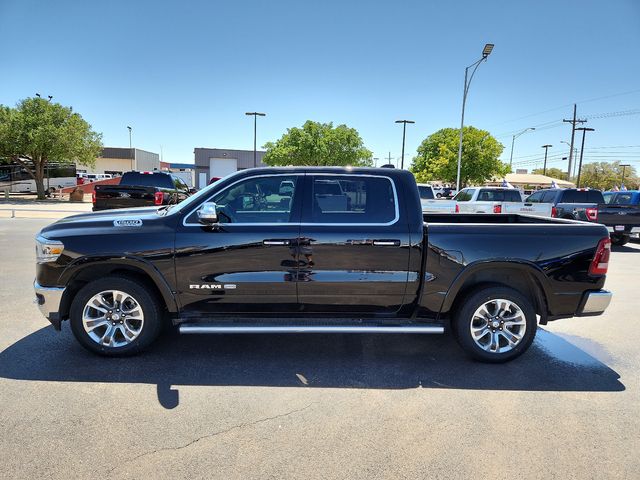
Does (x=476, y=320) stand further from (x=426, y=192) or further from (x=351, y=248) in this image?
(x=426, y=192)

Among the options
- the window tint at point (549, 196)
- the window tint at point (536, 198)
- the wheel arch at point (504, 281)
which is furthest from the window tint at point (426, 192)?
the wheel arch at point (504, 281)

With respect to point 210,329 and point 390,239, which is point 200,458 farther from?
point 390,239

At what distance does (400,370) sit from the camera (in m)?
4.02

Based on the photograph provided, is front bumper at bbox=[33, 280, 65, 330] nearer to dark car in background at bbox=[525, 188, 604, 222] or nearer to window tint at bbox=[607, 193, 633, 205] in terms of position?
dark car in background at bbox=[525, 188, 604, 222]

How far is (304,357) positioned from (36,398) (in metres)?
2.25

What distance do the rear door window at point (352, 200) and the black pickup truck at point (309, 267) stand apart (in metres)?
0.01

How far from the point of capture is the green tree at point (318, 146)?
43.8 m

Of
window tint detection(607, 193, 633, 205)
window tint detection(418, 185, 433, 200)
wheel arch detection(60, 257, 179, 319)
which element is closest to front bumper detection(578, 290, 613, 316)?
wheel arch detection(60, 257, 179, 319)

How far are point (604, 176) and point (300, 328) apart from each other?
97.9 m

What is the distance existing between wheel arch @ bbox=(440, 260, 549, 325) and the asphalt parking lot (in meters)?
0.59

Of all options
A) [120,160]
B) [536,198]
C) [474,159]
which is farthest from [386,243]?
[120,160]

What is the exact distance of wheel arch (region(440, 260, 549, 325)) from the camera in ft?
13.3

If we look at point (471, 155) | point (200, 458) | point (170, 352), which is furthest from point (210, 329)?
point (471, 155)

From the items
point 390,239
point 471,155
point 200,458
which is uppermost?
point 471,155
